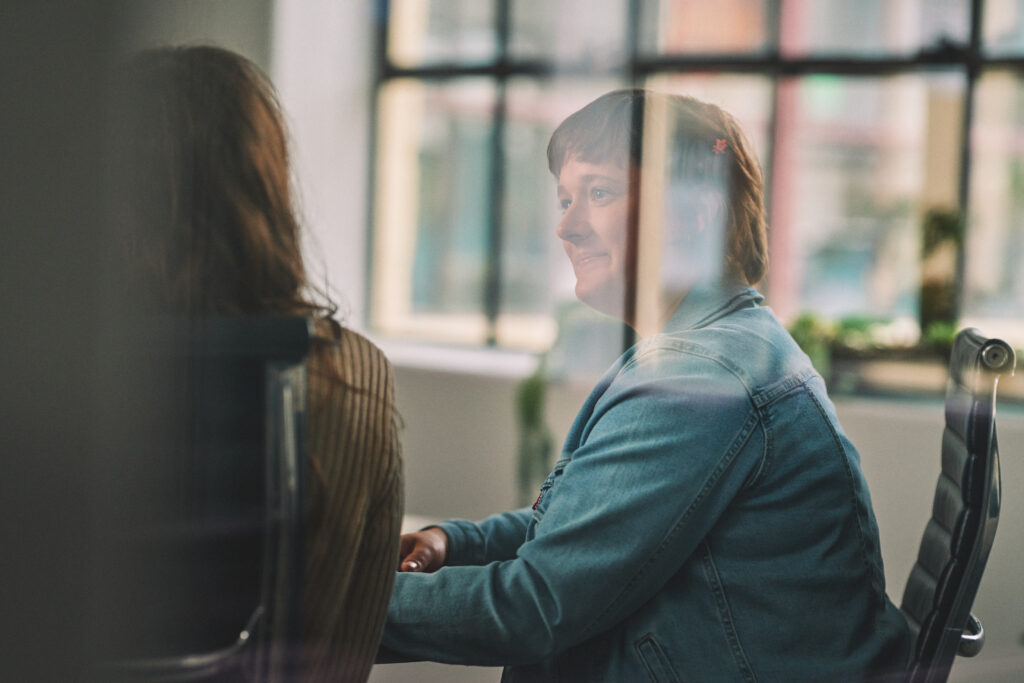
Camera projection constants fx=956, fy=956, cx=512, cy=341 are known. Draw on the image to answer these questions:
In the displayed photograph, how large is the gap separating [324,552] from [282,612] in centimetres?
6

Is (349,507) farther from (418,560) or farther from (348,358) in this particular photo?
(418,560)

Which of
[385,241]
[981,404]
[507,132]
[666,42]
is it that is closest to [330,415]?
[385,241]

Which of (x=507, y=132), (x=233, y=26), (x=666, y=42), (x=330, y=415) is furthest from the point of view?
(x=507, y=132)

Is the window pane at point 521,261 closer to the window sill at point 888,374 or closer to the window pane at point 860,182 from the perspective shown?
the window pane at point 860,182

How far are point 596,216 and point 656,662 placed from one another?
406 mm

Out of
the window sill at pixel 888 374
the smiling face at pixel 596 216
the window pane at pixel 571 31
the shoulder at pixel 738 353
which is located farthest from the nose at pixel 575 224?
the window sill at pixel 888 374

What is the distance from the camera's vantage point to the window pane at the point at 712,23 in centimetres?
360

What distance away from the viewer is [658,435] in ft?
2.77

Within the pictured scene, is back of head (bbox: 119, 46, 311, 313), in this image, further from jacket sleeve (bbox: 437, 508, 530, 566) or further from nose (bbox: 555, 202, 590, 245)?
jacket sleeve (bbox: 437, 508, 530, 566)

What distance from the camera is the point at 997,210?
344cm

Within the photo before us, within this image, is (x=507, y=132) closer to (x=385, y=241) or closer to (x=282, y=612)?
(x=385, y=241)

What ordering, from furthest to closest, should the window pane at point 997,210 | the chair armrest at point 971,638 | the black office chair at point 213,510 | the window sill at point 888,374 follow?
the window pane at point 997,210, the window sill at point 888,374, the chair armrest at point 971,638, the black office chair at point 213,510

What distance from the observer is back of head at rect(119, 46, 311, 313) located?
0.48 meters

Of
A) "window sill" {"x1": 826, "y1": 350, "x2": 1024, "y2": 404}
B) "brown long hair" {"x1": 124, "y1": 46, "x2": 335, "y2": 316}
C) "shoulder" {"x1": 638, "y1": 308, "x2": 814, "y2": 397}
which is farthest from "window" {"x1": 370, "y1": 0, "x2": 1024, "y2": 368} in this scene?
"brown long hair" {"x1": 124, "y1": 46, "x2": 335, "y2": 316}
